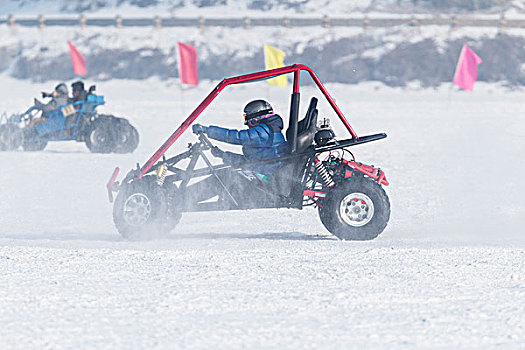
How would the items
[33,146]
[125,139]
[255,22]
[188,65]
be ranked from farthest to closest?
1. [255,22]
2. [188,65]
3. [33,146]
4. [125,139]

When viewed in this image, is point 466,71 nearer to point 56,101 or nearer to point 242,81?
point 56,101

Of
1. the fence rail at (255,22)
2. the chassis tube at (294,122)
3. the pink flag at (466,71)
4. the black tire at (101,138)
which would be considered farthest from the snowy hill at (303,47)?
the chassis tube at (294,122)

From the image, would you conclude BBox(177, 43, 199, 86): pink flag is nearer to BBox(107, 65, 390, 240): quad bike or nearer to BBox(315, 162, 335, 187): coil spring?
BBox(107, 65, 390, 240): quad bike

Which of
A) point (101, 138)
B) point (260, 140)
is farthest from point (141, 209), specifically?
point (101, 138)

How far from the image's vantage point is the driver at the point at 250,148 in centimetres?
707

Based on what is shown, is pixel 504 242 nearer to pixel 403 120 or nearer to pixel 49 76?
pixel 403 120

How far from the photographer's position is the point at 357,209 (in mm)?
7035

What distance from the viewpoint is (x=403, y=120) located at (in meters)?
22.2

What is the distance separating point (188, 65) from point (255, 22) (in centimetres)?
2303

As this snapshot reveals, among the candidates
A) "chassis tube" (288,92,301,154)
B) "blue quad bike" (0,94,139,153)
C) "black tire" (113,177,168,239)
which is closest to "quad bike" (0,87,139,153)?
"blue quad bike" (0,94,139,153)

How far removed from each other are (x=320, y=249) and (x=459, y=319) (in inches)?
82.8

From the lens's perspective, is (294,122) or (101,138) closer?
(294,122)

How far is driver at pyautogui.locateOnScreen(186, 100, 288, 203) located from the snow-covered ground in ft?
1.56

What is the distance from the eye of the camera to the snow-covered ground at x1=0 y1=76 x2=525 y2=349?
435 centimetres
